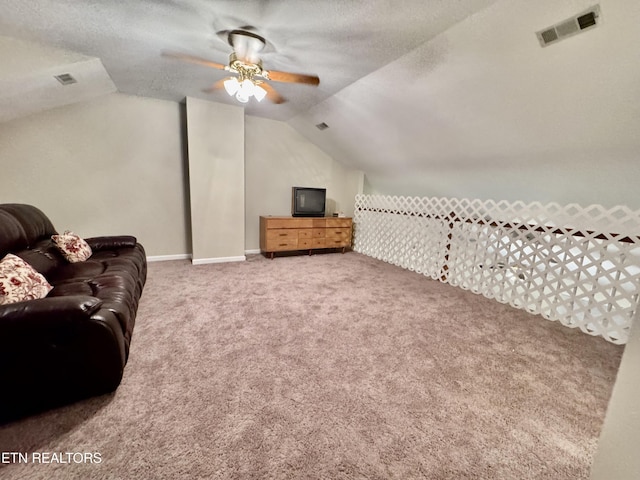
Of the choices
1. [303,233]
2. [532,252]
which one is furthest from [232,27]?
[532,252]

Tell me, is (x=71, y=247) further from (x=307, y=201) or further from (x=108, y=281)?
(x=307, y=201)

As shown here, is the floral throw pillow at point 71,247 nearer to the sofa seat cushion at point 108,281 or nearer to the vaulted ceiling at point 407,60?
the sofa seat cushion at point 108,281

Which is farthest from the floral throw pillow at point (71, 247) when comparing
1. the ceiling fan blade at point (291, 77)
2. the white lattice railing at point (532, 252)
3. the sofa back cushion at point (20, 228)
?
the white lattice railing at point (532, 252)

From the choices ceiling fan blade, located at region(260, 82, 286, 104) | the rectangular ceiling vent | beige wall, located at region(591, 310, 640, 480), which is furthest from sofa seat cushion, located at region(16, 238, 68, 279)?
the rectangular ceiling vent

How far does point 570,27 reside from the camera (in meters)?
→ 1.68

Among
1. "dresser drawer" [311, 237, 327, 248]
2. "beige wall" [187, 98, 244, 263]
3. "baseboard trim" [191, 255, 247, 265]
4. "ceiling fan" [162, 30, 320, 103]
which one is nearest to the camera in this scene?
"ceiling fan" [162, 30, 320, 103]

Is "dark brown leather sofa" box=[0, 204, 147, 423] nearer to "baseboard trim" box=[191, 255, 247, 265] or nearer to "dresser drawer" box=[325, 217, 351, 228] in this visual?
"baseboard trim" box=[191, 255, 247, 265]

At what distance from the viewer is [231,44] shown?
2242mm

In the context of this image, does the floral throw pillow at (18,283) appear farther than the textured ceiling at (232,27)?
No

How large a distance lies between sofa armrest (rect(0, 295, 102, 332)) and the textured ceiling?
1.94 metres

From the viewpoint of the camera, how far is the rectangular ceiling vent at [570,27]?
1579 millimetres

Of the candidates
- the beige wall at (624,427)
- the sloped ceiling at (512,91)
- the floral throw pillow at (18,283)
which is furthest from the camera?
the sloped ceiling at (512,91)

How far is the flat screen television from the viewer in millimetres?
4641

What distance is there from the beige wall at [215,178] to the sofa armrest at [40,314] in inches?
108
